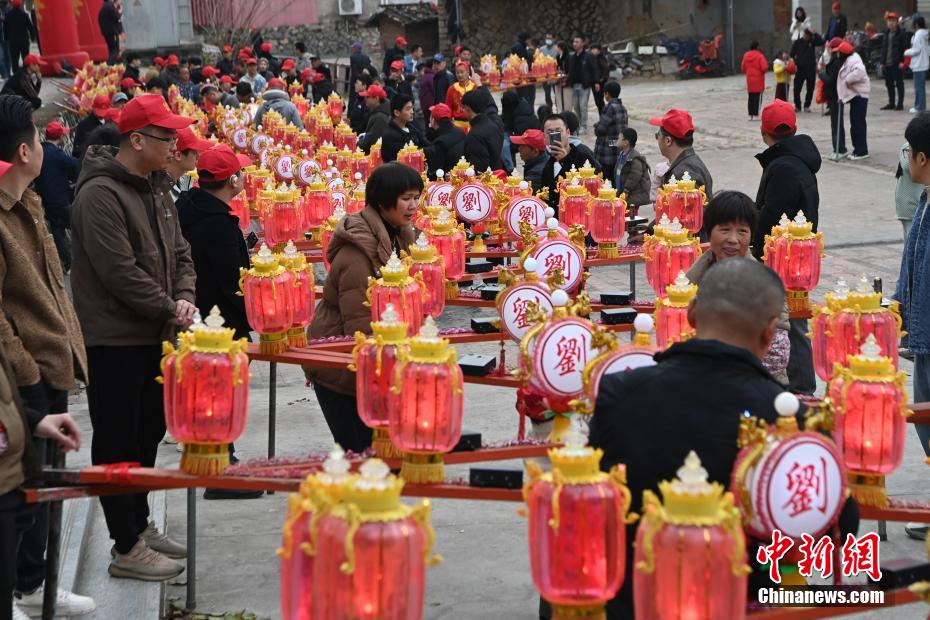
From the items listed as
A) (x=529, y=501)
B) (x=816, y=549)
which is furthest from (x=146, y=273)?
(x=816, y=549)

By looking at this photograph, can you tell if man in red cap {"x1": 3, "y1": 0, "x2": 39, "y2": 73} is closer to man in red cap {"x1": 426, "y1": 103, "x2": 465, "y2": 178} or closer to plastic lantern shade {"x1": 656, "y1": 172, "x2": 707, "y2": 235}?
man in red cap {"x1": 426, "y1": 103, "x2": 465, "y2": 178}

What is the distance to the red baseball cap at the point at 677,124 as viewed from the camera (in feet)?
25.7

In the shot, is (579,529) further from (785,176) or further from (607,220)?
(607,220)

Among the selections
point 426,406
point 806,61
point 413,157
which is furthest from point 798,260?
point 806,61

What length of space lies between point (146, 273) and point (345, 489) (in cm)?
244

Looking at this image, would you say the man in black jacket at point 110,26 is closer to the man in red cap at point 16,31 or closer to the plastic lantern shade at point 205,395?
the man in red cap at point 16,31

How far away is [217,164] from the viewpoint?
5688 mm

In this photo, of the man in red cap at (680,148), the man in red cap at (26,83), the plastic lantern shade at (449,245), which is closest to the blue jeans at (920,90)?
the man in red cap at (26,83)

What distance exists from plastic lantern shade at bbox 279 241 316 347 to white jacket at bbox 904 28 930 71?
17.5 m

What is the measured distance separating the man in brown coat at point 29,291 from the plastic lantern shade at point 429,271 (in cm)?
182

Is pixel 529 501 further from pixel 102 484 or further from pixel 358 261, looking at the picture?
pixel 358 261

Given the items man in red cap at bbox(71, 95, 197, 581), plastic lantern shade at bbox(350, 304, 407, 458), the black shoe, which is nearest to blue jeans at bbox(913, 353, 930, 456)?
plastic lantern shade at bbox(350, 304, 407, 458)

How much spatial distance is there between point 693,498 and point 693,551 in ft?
0.32

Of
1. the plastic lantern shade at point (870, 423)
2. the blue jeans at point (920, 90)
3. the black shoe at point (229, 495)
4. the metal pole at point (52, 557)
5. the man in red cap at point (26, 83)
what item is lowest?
the black shoe at point (229, 495)
